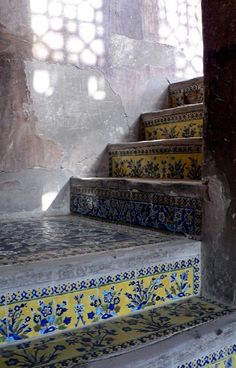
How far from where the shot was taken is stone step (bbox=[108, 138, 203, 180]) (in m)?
2.08

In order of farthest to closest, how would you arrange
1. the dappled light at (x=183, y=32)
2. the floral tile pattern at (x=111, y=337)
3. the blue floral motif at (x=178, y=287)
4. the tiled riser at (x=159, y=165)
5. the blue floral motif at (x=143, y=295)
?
the dappled light at (x=183, y=32), the tiled riser at (x=159, y=165), the blue floral motif at (x=178, y=287), the blue floral motif at (x=143, y=295), the floral tile pattern at (x=111, y=337)

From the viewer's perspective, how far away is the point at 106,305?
146cm

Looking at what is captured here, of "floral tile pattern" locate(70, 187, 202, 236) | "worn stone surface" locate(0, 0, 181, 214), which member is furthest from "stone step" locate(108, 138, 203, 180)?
"floral tile pattern" locate(70, 187, 202, 236)

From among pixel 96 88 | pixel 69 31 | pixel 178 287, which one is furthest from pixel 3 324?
pixel 69 31

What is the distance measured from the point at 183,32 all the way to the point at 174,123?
1045mm

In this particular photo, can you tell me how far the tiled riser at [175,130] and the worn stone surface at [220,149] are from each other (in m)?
0.75

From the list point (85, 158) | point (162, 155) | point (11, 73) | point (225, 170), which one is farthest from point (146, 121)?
point (225, 170)

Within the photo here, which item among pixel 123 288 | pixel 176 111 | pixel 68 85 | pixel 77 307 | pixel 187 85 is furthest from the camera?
pixel 187 85

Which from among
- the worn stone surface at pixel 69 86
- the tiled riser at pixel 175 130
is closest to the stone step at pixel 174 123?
the tiled riser at pixel 175 130

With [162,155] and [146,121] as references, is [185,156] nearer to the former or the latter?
[162,155]

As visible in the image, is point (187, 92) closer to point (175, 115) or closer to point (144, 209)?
point (175, 115)

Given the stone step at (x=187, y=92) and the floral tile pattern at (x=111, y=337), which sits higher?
the stone step at (x=187, y=92)

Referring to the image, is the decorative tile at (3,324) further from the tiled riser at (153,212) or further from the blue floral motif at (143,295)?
the tiled riser at (153,212)

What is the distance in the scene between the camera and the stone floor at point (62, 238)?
1.54m
